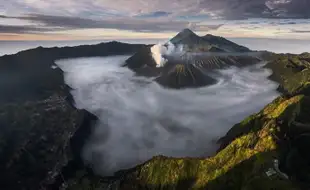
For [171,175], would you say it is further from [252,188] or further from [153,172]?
[252,188]

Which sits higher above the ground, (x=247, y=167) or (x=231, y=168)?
(x=247, y=167)

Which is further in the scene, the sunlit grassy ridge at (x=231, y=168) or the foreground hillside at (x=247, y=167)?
the sunlit grassy ridge at (x=231, y=168)

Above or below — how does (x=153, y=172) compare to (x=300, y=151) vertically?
below

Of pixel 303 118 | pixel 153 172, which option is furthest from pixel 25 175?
pixel 303 118

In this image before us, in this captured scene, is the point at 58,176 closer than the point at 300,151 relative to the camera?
No

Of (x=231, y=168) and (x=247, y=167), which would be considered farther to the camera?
(x=231, y=168)

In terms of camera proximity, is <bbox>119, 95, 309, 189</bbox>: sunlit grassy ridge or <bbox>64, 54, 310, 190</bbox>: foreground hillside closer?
<bbox>64, 54, 310, 190</bbox>: foreground hillside

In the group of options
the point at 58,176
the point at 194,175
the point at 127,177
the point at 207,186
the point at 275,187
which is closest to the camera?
the point at 275,187

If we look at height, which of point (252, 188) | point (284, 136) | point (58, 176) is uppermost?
point (284, 136)
